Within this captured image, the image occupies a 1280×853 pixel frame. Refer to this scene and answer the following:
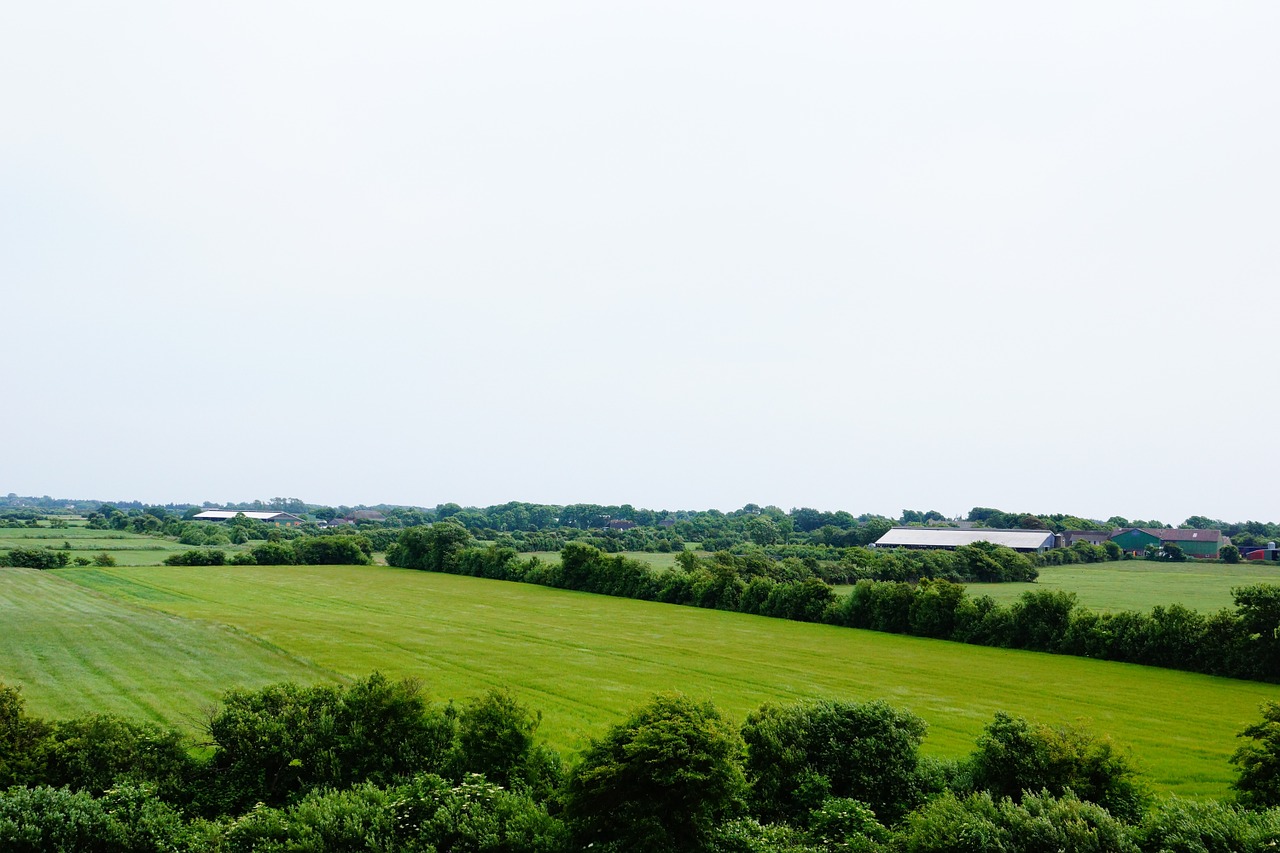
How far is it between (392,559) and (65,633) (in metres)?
66.6

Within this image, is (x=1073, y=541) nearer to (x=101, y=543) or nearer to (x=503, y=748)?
(x=503, y=748)

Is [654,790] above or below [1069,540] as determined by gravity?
below

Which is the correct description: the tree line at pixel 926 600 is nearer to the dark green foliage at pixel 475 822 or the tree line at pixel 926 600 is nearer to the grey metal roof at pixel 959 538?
the grey metal roof at pixel 959 538

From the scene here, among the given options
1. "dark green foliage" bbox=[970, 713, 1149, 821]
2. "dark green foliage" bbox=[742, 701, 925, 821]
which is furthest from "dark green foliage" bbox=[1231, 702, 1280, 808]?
"dark green foliage" bbox=[742, 701, 925, 821]


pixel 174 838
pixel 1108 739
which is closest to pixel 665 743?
pixel 174 838

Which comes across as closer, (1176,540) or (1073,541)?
(1073,541)

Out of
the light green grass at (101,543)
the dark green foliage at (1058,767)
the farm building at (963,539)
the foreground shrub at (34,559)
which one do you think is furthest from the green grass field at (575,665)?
the farm building at (963,539)

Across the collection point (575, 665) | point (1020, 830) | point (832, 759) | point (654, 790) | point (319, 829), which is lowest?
point (575, 665)

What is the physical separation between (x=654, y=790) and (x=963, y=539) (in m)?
119

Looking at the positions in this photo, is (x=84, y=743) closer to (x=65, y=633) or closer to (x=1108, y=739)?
(x=1108, y=739)

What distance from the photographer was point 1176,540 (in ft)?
449

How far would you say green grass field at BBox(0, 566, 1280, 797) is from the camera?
33594mm

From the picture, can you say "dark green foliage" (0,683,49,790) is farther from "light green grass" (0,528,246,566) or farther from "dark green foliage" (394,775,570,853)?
"light green grass" (0,528,246,566)

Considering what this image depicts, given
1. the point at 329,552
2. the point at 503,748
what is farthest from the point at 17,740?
the point at 329,552
